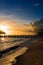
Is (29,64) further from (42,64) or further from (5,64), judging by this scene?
(5,64)

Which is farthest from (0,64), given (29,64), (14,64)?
(29,64)

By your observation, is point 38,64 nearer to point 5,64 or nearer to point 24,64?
point 24,64

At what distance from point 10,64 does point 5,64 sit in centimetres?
44

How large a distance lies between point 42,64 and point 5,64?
9.39ft

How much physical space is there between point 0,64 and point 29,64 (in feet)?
7.55

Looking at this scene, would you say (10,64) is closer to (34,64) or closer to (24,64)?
(24,64)

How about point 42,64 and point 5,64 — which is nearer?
point 42,64

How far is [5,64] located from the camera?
12.3 m

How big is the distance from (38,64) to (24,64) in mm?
1057

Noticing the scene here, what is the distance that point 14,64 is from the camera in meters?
12.0

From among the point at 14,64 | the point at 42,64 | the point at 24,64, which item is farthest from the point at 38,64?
the point at 14,64

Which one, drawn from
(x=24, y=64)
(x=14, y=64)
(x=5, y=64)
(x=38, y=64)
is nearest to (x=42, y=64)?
(x=38, y=64)

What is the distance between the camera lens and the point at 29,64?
11.9m

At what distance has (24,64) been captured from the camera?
11.9 m
